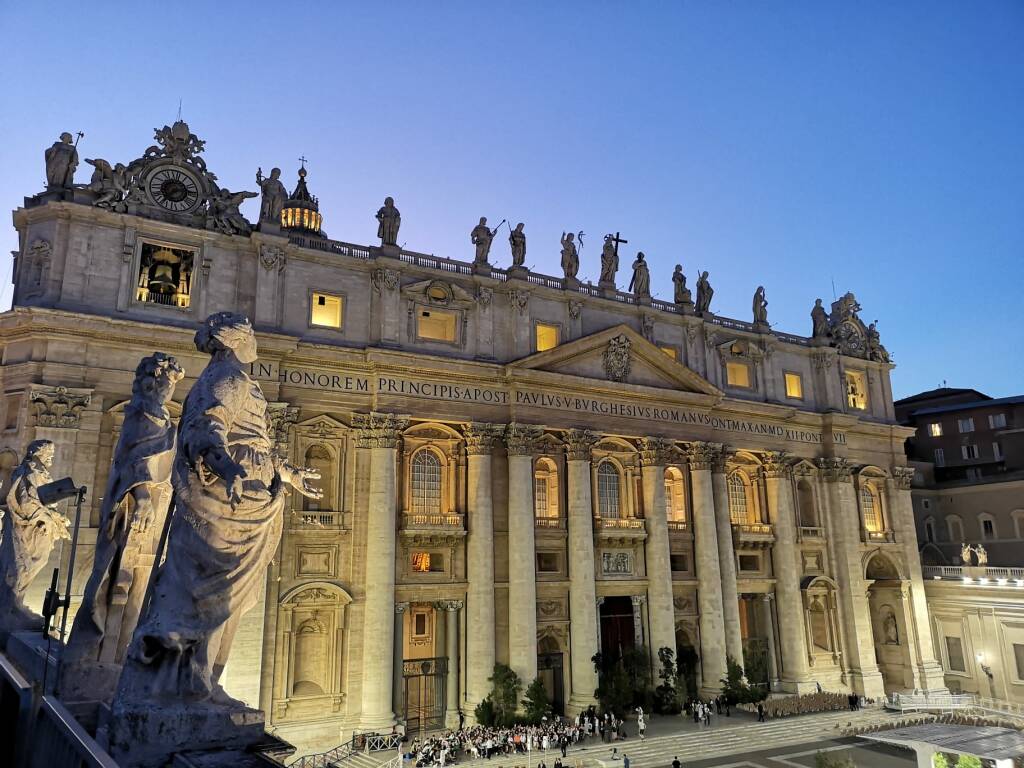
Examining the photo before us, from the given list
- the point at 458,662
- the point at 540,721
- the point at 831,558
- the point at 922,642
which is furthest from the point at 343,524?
the point at 922,642

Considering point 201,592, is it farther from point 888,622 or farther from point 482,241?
point 888,622

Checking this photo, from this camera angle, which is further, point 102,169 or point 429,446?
point 429,446

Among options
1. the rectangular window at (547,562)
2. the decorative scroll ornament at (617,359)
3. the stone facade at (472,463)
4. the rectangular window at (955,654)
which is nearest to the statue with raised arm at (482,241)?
the stone facade at (472,463)

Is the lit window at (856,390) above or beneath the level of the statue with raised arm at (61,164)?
beneath

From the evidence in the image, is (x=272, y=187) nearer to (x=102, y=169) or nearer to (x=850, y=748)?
(x=102, y=169)

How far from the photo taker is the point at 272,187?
2862 centimetres

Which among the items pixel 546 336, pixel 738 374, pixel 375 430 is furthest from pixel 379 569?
pixel 738 374

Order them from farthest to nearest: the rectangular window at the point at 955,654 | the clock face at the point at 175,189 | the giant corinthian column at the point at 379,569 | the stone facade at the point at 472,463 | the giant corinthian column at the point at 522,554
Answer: the rectangular window at the point at 955,654
the giant corinthian column at the point at 522,554
the clock face at the point at 175,189
the giant corinthian column at the point at 379,569
the stone facade at the point at 472,463

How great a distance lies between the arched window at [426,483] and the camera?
2942 cm

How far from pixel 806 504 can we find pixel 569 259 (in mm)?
19005

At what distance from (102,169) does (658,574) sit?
27.1m

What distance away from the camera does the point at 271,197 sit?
28.6 m

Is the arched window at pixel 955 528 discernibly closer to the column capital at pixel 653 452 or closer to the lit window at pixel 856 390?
the lit window at pixel 856 390

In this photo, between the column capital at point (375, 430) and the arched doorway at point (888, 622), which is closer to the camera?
the column capital at point (375, 430)
